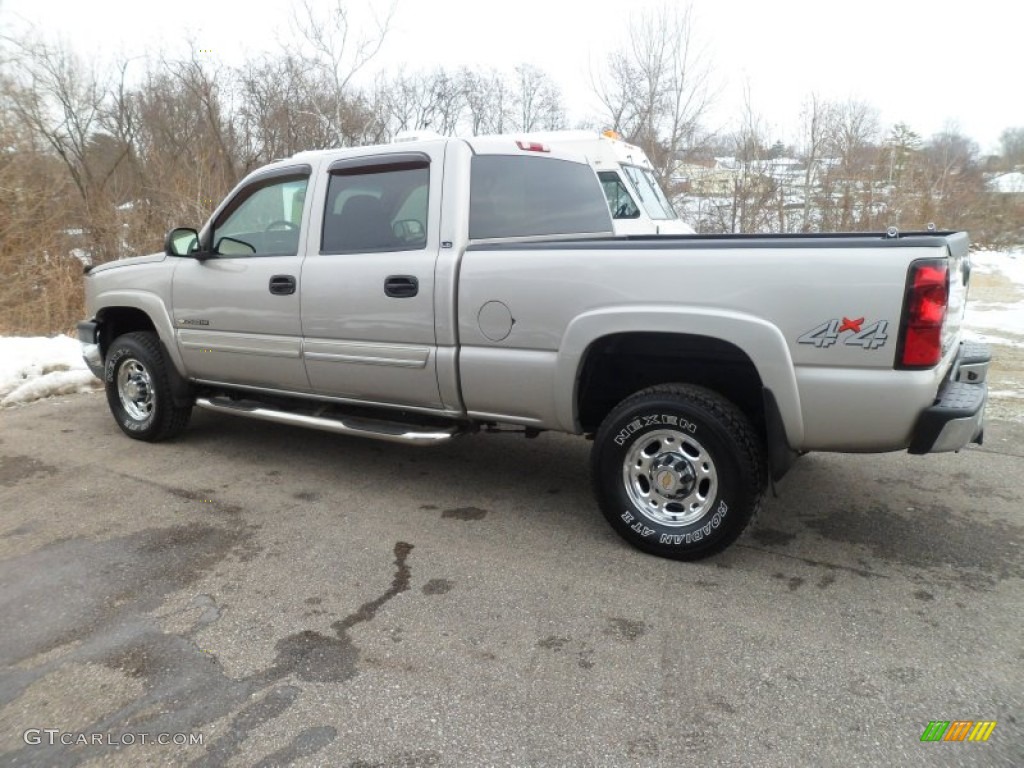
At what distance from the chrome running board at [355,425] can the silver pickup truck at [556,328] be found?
2cm

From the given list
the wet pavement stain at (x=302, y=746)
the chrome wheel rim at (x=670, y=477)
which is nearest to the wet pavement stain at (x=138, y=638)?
the wet pavement stain at (x=302, y=746)

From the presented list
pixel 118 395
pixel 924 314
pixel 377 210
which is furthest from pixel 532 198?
pixel 118 395

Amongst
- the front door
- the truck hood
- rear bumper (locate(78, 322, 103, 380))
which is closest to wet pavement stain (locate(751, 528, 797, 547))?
the front door

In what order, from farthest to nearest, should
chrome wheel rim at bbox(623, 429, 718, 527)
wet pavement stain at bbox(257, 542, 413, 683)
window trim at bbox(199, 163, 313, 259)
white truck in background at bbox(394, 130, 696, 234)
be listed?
white truck in background at bbox(394, 130, 696, 234) < window trim at bbox(199, 163, 313, 259) < chrome wheel rim at bbox(623, 429, 718, 527) < wet pavement stain at bbox(257, 542, 413, 683)

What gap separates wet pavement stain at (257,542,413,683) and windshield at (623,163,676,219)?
256 inches

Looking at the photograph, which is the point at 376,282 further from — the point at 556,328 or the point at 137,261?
the point at 137,261

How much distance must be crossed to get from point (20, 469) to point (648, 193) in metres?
6.99

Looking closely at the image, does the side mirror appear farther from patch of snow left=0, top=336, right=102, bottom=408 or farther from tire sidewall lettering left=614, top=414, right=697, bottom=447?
tire sidewall lettering left=614, top=414, right=697, bottom=447

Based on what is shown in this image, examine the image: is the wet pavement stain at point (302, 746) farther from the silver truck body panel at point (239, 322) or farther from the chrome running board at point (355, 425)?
the silver truck body panel at point (239, 322)

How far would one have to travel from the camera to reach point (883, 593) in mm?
3084

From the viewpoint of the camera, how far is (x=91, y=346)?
18.1ft

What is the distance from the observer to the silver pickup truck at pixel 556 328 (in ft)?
9.39

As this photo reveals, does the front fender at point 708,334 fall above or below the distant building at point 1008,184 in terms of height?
below

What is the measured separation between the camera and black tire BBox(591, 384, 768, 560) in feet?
10.4
